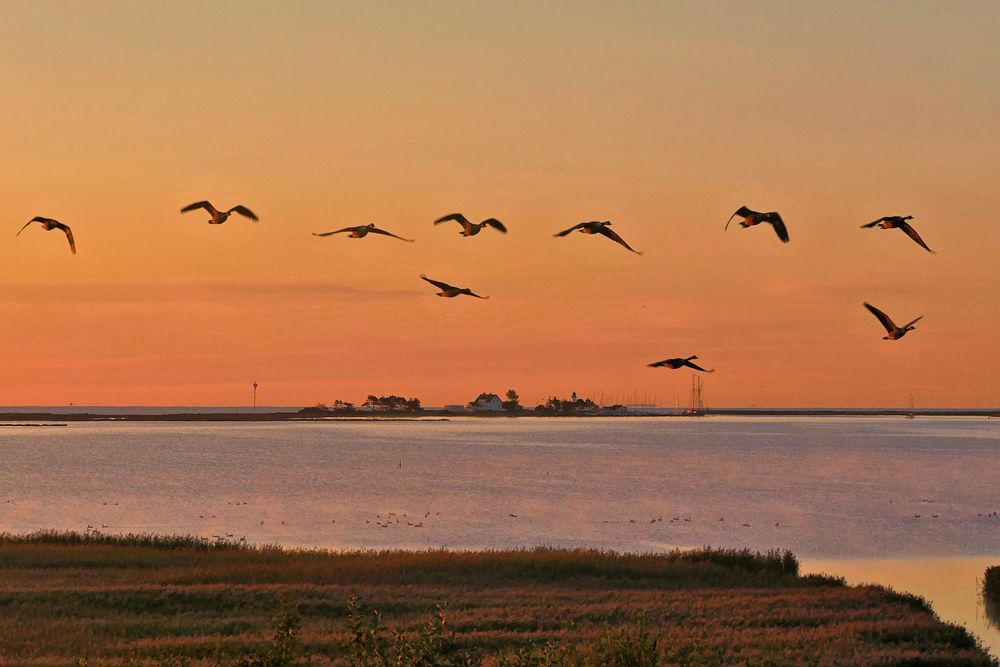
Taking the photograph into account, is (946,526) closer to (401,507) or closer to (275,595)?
(401,507)

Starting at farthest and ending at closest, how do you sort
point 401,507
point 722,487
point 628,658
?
1. point 722,487
2. point 401,507
3. point 628,658

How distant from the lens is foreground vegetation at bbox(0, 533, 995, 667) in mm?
30953

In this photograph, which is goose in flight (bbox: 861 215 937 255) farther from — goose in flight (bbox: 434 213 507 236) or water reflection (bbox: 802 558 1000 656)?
water reflection (bbox: 802 558 1000 656)

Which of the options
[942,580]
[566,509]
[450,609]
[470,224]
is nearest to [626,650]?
[470,224]

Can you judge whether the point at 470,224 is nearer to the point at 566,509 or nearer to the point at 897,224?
the point at 897,224

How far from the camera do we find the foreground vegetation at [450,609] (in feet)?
102

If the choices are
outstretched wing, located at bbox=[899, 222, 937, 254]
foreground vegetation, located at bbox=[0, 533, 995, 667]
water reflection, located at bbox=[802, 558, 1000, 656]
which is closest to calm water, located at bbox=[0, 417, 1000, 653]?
water reflection, located at bbox=[802, 558, 1000, 656]

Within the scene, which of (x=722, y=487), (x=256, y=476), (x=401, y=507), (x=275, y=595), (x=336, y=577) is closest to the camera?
(x=275, y=595)

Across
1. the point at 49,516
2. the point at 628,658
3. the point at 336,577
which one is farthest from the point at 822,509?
the point at 628,658

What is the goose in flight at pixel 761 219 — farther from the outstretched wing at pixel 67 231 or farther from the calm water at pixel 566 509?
the calm water at pixel 566 509

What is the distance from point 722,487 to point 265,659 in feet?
443

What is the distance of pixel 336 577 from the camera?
49.0 m

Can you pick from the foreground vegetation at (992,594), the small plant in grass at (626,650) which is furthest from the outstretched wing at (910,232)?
the foreground vegetation at (992,594)

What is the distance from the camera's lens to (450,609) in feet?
132
